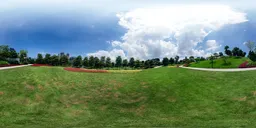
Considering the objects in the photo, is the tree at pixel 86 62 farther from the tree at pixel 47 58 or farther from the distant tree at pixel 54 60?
the tree at pixel 47 58

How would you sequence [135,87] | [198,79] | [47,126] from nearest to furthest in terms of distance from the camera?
[47,126] → [135,87] → [198,79]

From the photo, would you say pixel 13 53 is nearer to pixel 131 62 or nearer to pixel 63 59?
pixel 63 59

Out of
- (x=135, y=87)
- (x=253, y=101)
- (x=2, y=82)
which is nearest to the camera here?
(x=253, y=101)

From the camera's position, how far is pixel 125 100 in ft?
85.7

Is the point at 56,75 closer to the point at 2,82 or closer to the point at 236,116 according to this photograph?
the point at 2,82

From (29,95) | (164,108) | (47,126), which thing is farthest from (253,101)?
(29,95)

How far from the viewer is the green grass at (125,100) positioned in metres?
19.5

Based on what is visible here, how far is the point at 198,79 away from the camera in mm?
32812

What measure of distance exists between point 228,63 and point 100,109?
207ft

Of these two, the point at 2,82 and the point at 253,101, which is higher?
the point at 2,82

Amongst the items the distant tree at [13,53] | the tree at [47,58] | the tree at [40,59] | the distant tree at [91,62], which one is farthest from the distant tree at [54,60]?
Answer: the distant tree at [91,62]

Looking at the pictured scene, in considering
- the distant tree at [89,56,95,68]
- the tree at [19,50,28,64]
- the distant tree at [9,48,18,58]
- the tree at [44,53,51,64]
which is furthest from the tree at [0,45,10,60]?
the distant tree at [89,56,95,68]

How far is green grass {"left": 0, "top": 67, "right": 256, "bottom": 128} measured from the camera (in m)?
19.5

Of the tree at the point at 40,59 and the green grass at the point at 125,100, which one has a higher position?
the tree at the point at 40,59
